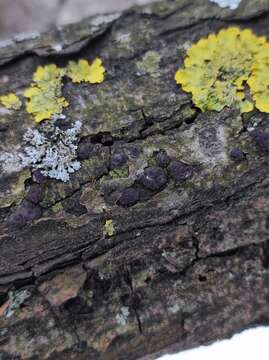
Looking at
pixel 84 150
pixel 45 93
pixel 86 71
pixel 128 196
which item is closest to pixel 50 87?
pixel 45 93

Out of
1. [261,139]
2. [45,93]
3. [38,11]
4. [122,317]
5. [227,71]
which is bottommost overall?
[122,317]

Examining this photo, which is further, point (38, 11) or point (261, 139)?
point (38, 11)

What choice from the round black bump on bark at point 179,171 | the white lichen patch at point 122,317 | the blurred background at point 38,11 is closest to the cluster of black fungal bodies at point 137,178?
the round black bump on bark at point 179,171

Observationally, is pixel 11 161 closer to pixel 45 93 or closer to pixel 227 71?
pixel 45 93

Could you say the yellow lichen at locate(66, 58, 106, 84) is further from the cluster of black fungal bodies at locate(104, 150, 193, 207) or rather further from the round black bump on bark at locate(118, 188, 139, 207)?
the round black bump on bark at locate(118, 188, 139, 207)

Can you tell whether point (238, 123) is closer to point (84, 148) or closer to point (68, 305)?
point (84, 148)

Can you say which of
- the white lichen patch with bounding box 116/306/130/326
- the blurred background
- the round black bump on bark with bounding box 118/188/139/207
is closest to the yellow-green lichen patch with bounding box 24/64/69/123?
the round black bump on bark with bounding box 118/188/139/207

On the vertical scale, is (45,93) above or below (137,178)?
above

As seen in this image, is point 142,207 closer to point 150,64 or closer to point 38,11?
point 150,64
